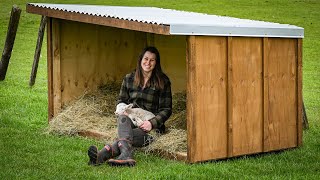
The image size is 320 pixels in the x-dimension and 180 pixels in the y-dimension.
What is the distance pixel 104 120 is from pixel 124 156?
8.59 feet

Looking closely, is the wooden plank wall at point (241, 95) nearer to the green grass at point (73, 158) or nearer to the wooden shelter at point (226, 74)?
the wooden shelter at point (226, 74)

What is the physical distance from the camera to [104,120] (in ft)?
35.1

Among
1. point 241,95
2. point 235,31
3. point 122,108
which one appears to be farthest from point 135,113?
point 235,31

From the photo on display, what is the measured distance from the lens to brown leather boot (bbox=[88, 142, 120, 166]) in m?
8.02

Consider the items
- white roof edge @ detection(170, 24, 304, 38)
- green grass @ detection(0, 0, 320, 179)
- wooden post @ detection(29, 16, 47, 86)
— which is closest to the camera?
green grass @ detection(0, 0, 320, 179)

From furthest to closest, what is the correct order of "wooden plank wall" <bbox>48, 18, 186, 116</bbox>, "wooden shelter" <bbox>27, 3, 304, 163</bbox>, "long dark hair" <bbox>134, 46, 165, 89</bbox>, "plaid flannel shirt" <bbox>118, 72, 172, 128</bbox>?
"wooden plank wall" <bbox>48, 18, 186, 116</bbox> < "long dark hair" <bbox>134, 46, 165, 89</bbox> < "plaid flannel shirt" <bbox>118, 72, 172, 128</bbox> < "wooden shelter" <bbox>27, 3, 304, 163</bbox>

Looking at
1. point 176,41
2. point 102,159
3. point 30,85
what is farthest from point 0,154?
point 30,85

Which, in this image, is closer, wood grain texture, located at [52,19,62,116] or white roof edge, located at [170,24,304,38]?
white roof edge, located at [170,24,304,38]

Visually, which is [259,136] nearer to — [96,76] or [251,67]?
[251,67]

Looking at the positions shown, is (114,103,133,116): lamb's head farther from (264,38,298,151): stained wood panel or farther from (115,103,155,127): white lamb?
(264,38,298,151): stained wood panel

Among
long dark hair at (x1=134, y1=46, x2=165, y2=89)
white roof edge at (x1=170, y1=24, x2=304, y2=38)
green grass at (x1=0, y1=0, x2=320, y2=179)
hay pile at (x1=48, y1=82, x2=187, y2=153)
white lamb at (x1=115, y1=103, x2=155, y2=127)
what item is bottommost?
green grass at (x1=0, y1=0, x2=320, y2=179)

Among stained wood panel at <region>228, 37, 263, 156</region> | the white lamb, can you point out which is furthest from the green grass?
the white lamb

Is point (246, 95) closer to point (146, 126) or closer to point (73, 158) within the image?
point (146, 126)

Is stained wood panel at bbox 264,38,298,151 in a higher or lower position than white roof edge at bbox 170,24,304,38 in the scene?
lower
